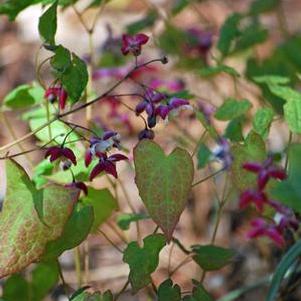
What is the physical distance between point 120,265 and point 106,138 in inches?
39.9

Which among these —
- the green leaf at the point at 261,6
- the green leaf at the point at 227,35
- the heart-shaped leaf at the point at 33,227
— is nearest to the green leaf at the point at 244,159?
the heart-shaped leaf at the point at 33,227

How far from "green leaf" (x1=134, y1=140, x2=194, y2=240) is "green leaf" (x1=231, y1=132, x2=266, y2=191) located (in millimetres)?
65

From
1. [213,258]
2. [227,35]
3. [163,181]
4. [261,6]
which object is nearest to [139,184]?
[163,181]

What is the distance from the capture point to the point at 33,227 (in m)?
1.03

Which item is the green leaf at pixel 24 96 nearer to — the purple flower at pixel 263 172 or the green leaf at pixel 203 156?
the green leaf at pixel 203 156

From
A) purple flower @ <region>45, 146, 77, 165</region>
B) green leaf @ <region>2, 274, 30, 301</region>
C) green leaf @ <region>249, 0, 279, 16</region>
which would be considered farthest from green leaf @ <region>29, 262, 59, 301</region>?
green leaf @ <region>249, 0, 279, 16</region>

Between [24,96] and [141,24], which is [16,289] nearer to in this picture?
[24,96]

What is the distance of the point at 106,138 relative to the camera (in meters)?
1.09

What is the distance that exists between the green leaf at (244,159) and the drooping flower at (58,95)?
0.28 m

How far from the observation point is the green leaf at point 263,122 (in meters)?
1.22

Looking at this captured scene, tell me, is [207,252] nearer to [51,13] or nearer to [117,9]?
[51,13]

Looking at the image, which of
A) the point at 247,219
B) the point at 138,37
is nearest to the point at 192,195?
the point at 247,219

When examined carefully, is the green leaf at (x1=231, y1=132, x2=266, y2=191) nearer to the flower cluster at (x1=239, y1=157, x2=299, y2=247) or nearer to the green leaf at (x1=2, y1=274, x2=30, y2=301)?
the flower cluster at (x1=239, y1=157, x2=299, y2=247)

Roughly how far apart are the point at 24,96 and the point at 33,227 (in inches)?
17.6
